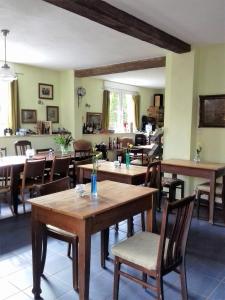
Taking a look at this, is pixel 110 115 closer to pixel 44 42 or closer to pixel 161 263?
pixel 44 42

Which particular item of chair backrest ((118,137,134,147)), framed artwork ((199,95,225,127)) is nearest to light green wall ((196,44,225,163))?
framed artwork ((199,95,225,127))

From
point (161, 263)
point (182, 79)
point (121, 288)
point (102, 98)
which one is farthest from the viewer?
point (102, 98)

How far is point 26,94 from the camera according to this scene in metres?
6.29

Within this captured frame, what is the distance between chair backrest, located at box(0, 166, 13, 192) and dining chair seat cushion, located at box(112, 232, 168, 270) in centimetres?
242

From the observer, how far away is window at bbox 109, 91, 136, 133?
8.77 metres

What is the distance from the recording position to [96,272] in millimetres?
2533

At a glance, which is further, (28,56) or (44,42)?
(28,56)

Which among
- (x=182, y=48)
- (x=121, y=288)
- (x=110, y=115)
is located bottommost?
(x=121, y=288)

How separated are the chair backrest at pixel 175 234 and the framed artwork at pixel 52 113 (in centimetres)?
545

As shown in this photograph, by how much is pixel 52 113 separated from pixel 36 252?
5144mm

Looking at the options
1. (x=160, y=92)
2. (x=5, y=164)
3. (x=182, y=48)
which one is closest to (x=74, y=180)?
(x=5, y=164)

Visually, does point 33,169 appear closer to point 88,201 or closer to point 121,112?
point 88,201

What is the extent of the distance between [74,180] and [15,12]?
9.68ft

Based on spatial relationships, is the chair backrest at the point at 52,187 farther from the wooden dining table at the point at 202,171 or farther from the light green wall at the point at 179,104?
the light green wall at the point at 179,104
